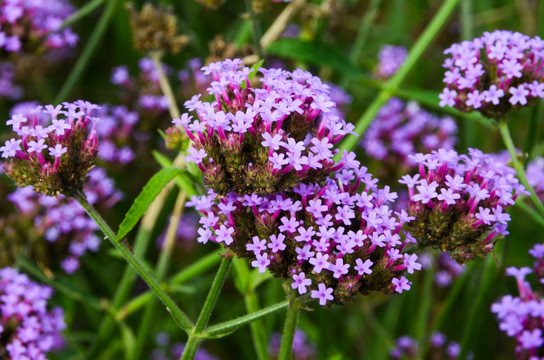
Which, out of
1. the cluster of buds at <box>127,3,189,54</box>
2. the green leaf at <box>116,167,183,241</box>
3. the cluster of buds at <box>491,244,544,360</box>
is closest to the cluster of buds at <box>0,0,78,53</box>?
the cluster of buds at <box>127,3,189,54</box>

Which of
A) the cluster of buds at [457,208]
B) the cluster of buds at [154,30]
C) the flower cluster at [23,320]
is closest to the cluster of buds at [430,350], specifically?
the cluster of buds at [457,208]

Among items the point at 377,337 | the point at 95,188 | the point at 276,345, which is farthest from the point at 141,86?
the point at 377,337

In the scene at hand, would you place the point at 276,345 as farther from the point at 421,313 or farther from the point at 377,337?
the point at 421,313

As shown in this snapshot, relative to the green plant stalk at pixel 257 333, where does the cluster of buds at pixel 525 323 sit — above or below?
above

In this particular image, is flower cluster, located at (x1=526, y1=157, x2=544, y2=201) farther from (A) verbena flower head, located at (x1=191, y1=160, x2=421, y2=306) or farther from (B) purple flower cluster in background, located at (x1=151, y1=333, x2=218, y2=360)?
(B) purple flower cluster in background, located at (x1=151, y1=333, x2=218, y2=360)

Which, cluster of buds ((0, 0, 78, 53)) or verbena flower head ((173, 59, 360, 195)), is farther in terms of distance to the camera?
cluster of buds ((0, 0, 78, 53))

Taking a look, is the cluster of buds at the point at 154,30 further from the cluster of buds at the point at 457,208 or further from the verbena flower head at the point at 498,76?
the cluster of buds at the point at 457,208

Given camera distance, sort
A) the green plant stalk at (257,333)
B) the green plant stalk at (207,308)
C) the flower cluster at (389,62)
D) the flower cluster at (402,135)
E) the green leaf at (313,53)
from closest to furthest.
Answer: the green plant stalk at (207,308), the green plant stalk at (257,333), the green leaf at (313,53), the flower cluster at (402,135), the flower cluster at (389,62)
